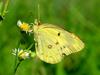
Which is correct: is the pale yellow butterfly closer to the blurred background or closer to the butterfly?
the butterfly

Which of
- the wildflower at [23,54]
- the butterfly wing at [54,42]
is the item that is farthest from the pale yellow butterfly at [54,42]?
the wildflower at [23,54]

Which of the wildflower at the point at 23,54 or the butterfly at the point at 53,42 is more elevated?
the wildflower at the point at 23,54

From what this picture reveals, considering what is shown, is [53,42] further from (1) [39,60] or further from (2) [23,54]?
(1) [39,60]

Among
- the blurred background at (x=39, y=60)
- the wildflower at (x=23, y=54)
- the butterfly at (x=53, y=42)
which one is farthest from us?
the blurred background at (x=39, y=60)

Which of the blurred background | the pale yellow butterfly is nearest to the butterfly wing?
the pale yellow butterfly

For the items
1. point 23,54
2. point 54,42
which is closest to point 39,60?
point 54,42

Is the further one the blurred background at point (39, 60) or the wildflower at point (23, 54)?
the blurred background at point (39, 60)

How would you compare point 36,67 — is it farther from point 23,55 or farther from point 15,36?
point 23,55

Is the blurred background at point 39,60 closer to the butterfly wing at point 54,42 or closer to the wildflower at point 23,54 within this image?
the butterfly wing at point 54,42

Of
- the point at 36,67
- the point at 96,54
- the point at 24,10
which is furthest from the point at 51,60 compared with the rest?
the point at 24,10
